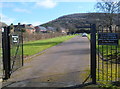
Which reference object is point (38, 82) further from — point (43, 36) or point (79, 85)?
point (43, 36)

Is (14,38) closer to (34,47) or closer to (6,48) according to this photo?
(6,48)

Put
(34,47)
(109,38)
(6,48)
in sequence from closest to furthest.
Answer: (109,38), (6,48), (34,47)

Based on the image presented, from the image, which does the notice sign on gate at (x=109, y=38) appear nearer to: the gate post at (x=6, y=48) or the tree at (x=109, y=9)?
the gate post at (x=6, y=48)

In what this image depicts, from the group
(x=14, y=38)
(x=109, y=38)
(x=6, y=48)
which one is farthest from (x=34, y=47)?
(x=109, y=38)

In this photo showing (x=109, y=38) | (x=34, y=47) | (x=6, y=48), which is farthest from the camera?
(x=34, y=47)

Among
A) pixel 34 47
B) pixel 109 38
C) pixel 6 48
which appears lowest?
pixel 34 47

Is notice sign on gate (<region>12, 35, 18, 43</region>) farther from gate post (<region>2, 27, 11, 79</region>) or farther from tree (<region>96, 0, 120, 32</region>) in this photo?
tree (<region>96, 0, 120, 32</region>)

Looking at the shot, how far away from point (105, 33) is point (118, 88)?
177 cm

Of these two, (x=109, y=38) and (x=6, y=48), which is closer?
(x=109, y=38)

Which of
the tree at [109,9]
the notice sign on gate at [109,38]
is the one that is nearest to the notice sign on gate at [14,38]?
the notice sign on gate at [109,38]

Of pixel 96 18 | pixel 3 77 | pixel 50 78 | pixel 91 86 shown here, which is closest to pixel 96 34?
pixel 91 86

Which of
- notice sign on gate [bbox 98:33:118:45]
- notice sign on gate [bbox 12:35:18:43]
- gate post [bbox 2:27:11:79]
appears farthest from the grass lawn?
notice sign on gate [bbox 98:33:118:45]

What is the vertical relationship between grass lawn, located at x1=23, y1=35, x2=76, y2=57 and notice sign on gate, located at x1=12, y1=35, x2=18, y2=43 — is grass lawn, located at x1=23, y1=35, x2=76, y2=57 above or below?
below

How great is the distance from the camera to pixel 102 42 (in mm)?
6316
